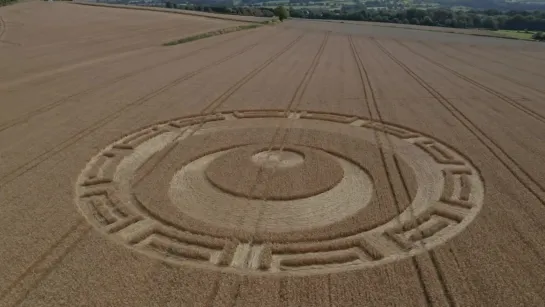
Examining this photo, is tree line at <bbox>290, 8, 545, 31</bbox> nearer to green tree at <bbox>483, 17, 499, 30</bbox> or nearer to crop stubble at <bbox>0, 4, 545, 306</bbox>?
green tree at <bbox>483, 17, 499, 30</bbox>

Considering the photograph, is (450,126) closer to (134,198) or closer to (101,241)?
(134,198)

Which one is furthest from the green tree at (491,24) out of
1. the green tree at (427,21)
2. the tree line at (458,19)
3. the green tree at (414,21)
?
the green tree at (414,21)

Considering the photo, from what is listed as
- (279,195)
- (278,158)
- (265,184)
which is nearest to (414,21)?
(278,158)

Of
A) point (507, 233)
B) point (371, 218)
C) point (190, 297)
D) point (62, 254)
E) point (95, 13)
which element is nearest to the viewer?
point (190, 297)

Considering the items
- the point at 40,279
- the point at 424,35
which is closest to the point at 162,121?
the point at 40,279

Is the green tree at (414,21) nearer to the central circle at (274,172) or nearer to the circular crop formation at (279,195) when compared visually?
the circular crop formation at (279,195)

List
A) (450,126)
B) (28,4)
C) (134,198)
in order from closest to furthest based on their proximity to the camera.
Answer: (134,198) → (450,126) → (28,4)
